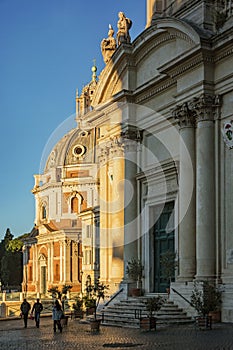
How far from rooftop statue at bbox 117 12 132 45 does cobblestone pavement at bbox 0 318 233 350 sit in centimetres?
1128

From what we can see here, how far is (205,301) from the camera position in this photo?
18.2m

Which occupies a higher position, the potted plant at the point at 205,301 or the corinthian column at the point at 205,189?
the corinthian column at the point at 205,189

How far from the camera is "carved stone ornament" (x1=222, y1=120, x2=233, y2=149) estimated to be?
19734 mm

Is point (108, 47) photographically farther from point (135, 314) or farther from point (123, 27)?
point (135, 314)

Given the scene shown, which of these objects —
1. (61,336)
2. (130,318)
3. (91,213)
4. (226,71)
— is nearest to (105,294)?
(130,318)

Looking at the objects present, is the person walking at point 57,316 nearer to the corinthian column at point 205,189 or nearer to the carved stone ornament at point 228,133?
the corinthian column at point 205,189

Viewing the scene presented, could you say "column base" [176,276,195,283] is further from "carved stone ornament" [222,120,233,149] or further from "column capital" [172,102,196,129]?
"column capital" [172,102,196,129]

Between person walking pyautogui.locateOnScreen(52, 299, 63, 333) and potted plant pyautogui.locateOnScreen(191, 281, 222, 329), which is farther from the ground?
potted plant pyautogui.locateOnScreen(191, 281, 222, 329)

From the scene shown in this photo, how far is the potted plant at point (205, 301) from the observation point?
17.8 meters

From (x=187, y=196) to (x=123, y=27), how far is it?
342 inches

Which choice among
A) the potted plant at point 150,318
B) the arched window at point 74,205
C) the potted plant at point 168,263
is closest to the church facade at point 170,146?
the potted plant at point 168,263

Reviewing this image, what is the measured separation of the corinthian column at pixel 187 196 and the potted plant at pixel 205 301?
119 cm

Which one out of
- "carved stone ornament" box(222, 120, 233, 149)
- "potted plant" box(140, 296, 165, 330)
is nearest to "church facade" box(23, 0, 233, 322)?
"carved stone ornament" box(222, 120, 233, 149)

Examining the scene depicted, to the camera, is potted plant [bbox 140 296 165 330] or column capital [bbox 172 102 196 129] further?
column capital [bbox 172 102 196 129]
